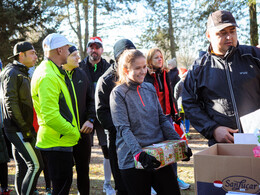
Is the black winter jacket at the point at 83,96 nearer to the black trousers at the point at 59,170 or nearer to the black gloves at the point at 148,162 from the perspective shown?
the black trousers at the point at 59,170

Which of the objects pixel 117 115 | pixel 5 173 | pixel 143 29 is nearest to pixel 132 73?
pixel 117 115

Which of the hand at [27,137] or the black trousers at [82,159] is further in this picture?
the hand at [27,137]

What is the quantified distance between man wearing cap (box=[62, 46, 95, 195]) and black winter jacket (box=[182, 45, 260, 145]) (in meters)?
1.41

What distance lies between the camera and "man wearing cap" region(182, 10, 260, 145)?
2428 mm

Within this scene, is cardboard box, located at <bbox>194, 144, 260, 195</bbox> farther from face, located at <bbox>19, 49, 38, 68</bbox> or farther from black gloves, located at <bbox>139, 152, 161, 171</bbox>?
face, located at <bbox>19, 49, 38, 68</bbox>

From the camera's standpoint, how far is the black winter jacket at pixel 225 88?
95.7 inches

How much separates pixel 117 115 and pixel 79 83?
1.37 metres

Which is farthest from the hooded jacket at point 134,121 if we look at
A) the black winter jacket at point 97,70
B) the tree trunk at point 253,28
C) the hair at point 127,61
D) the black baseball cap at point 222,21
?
the tree trunk at point 253,28

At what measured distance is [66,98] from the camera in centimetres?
306

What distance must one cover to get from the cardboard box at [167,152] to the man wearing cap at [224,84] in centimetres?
26

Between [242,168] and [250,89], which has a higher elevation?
[250,89]

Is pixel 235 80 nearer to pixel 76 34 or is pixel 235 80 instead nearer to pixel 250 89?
pixel 250 89

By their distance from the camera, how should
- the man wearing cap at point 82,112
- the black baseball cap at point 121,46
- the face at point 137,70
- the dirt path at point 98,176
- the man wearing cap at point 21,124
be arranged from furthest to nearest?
the dirt path at point 98,176, the man wearing cap at point 21,124, the man wearing cap at point 82,112, the black baseball cap at point 121,46, the face at point 137,70

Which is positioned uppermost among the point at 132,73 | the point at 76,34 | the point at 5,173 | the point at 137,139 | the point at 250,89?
the point at 76,34
